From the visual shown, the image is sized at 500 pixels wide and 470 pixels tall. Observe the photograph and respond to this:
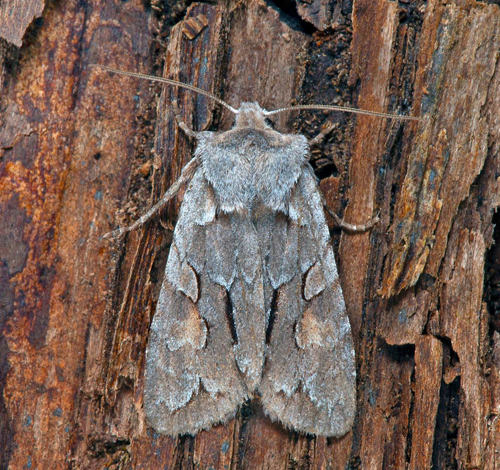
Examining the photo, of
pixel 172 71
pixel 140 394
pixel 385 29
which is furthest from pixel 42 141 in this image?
pixel 385 29

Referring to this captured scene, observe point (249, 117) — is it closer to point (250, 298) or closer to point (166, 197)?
point (166, 197)

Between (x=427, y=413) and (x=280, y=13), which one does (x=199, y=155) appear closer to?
(x=280, y=13)

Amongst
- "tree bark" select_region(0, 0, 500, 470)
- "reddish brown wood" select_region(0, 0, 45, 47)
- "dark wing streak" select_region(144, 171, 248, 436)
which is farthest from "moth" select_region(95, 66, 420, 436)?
"reddish brown wood" select_region(0, 0, 45, 47)

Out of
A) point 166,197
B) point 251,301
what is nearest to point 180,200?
point 166,197

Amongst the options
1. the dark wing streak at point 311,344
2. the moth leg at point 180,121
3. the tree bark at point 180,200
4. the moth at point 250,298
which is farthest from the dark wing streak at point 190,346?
the moth leg at point 180,121

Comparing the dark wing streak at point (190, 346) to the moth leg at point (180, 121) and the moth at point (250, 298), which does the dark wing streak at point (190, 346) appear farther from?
the moth leg at point (180, 121)

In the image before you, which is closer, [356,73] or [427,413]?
[427,413]
